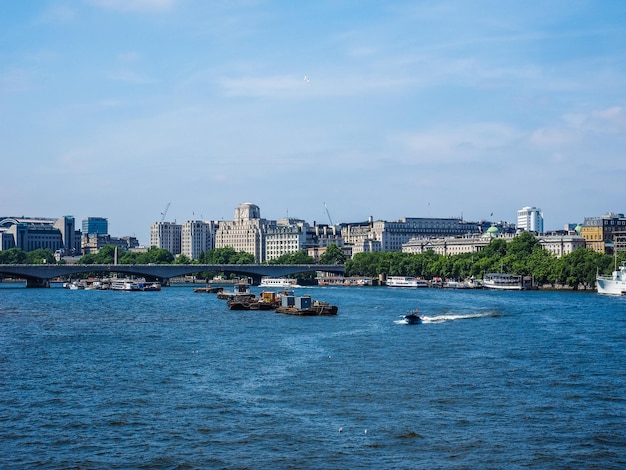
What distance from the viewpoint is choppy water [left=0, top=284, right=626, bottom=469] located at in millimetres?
30734

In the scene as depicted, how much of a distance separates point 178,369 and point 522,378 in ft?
55.0

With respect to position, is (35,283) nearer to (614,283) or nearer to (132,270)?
(132,270)

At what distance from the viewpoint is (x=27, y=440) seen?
3269cm

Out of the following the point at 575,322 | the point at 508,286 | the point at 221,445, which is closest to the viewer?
the point at 221,445

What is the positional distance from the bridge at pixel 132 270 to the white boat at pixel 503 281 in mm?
41987

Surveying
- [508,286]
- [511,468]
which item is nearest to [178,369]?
[511,468]

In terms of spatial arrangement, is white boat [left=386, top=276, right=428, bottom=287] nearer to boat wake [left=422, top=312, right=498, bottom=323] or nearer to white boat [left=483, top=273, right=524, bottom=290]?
white boat [left=483, top=273, right=524, bottom=290]

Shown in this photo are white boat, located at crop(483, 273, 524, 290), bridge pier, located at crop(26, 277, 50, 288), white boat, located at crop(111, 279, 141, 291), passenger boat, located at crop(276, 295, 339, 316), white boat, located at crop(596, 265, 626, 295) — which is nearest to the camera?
passenger boat, located at crop(276, 295, 339, 316)

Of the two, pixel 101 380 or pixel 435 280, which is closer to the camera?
pixel 101 380

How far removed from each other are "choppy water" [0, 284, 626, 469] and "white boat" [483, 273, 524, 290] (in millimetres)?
91515

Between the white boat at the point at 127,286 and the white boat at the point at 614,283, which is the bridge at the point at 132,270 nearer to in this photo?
the white boat at the point at 127,286

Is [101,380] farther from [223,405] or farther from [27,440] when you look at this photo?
[27,440]

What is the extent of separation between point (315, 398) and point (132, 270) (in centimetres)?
13827

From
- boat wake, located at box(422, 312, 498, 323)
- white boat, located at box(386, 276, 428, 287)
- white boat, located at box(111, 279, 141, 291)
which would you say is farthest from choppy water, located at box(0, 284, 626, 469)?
white boat, located at box(386, 276, 428, 287)
